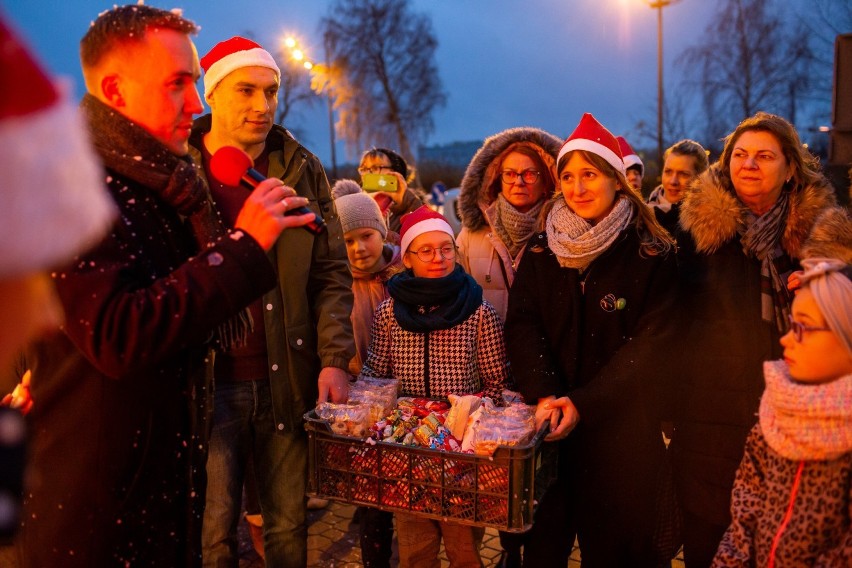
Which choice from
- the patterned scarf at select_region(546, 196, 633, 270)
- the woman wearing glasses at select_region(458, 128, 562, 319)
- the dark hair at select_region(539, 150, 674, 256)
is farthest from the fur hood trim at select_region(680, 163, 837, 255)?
the woman wearing glasses at select_region(458, 128, 562, 319)

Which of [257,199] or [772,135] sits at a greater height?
[772,135]

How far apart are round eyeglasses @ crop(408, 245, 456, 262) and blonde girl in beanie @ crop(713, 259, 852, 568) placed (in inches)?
A: 75.4

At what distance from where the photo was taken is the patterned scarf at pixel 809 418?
2.28 meters

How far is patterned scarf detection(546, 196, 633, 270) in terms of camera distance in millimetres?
3418

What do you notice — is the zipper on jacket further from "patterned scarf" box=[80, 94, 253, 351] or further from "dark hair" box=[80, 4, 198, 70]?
→ "dark hair" box=[80, 4, 198, 70]

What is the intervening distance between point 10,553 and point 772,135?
407 centimetres

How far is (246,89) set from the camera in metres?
3.42

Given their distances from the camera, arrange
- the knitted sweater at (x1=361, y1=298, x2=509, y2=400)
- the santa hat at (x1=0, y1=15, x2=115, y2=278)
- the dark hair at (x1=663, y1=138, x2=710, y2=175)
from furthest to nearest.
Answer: the dark hair at (x1=663, y1=138, x2=710, y2=175) → the knitted sweater at (x1=361, y1=298, x2=509, y2=400) → the santa hat at (x1=0, y1=15, x2=115, y2=278)

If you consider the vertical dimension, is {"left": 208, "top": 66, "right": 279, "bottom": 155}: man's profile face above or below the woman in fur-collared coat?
above

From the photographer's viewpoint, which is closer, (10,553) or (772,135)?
(10,553)

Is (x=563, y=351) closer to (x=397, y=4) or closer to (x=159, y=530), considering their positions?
(x=159, y=530)

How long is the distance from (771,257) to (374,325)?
215 centimetres

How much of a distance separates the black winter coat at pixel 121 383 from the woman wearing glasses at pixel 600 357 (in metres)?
1.85

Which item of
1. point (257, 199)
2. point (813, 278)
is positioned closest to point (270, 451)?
point (257, 199)
